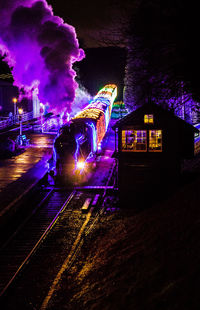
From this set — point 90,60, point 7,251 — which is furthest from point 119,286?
point 90,60

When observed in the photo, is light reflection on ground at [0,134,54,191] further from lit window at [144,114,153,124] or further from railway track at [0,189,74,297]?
lit window at [144,114,153,124]

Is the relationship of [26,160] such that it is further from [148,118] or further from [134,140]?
[148,118]

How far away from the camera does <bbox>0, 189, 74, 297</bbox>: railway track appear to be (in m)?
9.80

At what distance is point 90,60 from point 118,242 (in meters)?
46.2

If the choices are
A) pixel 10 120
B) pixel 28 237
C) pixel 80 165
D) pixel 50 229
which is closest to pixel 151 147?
pixel 80 165

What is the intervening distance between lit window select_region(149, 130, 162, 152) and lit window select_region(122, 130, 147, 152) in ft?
0.95

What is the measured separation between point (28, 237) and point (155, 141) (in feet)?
23.9

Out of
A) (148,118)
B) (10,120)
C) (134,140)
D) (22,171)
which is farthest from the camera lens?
(10,120)

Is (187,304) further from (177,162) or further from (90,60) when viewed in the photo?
(90,60)

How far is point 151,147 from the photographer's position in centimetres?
1415

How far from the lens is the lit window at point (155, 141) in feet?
46.0

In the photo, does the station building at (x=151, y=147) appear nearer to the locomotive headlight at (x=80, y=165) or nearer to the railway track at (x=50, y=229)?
the railway track at (x=50, y=229)

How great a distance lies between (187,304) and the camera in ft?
17.6

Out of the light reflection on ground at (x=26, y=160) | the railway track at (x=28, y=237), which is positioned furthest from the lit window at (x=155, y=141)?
the light reflection on ground at (x=26, y=160)
